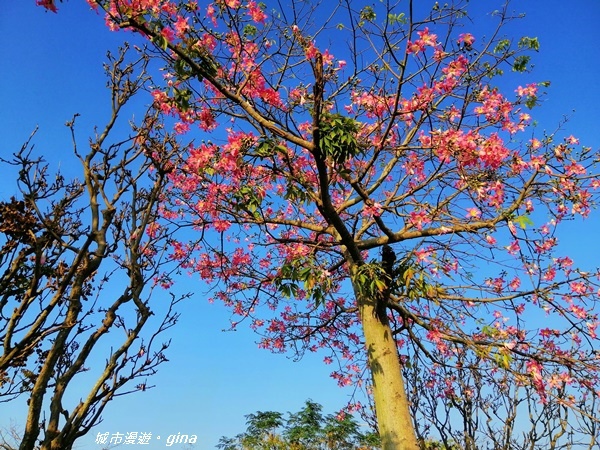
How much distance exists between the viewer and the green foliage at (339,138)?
3.68 metres

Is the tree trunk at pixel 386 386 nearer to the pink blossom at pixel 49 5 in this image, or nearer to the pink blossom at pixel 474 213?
the pink blossom at pixel 474 213

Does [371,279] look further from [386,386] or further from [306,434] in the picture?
[306,434]

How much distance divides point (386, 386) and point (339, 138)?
2.25 metres

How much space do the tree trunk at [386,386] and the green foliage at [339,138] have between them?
161 cm

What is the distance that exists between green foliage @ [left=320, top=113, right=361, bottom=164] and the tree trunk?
1.61m

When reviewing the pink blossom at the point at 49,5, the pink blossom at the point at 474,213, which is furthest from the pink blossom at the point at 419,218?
the pink blossom at the point at 49,5

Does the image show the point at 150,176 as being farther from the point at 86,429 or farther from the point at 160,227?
the point at 86,429

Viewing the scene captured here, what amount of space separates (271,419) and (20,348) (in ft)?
29.0

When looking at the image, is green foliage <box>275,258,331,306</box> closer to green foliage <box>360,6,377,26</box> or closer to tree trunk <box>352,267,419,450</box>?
tree trunk <box>352,267,419,450</box>

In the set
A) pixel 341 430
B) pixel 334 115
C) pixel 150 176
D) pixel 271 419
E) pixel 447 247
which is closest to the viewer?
pixel 334 115

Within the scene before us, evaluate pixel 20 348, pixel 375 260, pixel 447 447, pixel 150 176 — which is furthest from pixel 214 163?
pixel 447 447

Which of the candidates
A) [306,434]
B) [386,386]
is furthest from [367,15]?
[306,434]

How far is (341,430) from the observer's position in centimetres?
1045

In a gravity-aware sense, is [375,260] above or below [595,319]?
above
